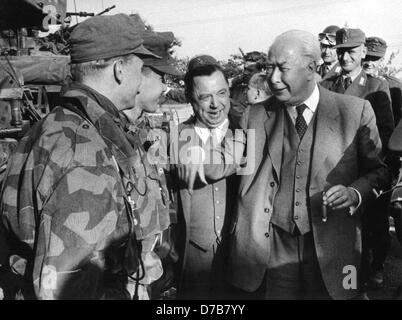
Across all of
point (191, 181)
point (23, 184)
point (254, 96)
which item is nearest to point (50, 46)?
point (254, 96)

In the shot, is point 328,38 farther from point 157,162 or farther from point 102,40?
point 102,40

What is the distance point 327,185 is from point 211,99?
919 mm

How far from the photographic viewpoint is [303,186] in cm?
276

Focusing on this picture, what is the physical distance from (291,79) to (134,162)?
1176 mm

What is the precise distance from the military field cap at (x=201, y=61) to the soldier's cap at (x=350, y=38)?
2074 mm

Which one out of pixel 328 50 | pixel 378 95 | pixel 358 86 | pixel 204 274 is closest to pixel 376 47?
pixel 328 50

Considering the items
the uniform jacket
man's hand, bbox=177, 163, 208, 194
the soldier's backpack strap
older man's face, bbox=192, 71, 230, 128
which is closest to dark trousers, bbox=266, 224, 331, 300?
man's hand, bbox=177, 163, 208, 194

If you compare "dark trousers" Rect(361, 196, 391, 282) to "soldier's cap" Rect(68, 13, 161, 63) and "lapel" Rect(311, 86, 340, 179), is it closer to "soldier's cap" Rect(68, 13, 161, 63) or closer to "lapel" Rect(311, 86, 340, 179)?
"lapel" Rect(311, 86, 340, 179)

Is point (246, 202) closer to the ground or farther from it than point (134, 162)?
closer to the ground

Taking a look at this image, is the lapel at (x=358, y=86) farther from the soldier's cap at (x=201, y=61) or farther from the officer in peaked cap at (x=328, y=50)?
the soldier's cap at (x=201, y=61)

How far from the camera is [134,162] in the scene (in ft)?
7.02

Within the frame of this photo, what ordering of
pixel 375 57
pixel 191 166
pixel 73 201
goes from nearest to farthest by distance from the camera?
pixel 73 201 → pixel 191 166 → pixel 375 57

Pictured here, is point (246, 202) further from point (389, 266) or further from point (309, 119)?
point (389, 266)
